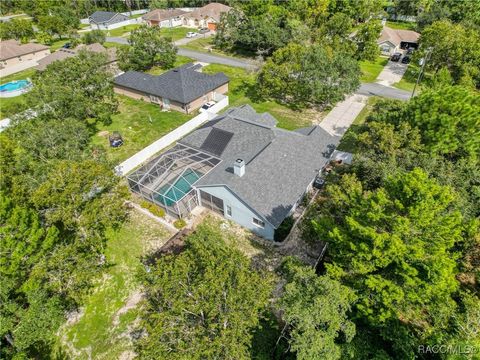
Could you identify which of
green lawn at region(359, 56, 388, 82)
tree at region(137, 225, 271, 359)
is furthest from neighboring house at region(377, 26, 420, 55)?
tree at region(137, 225, 271, 359)

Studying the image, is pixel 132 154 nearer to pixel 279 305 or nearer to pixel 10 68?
pixel 279 305

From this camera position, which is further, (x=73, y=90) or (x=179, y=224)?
→ (x=73, y=90)

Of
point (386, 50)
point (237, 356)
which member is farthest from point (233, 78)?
point (237, 356)

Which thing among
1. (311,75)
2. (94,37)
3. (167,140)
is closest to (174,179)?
(167,140)

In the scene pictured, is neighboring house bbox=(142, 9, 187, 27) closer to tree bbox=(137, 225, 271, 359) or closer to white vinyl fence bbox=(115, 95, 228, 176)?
white vinyl fence bbox=(115, 95, 228, 176)

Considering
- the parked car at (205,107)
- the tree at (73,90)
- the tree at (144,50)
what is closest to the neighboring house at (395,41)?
the parked car at (205,107)

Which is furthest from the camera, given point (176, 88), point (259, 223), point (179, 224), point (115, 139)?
point (176, 88)

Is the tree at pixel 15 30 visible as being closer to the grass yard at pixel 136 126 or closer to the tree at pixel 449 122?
the grass yard at pixel 136 126

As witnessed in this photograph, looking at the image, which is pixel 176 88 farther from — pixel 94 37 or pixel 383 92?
pixel 94 37

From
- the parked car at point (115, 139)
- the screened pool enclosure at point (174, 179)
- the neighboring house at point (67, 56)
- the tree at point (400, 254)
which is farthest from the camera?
the neighboring house at point (67, 56)
